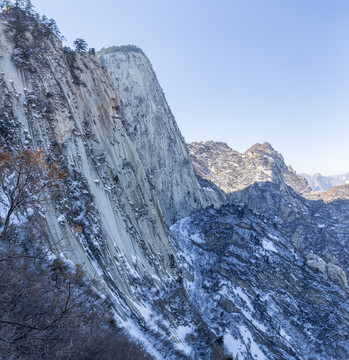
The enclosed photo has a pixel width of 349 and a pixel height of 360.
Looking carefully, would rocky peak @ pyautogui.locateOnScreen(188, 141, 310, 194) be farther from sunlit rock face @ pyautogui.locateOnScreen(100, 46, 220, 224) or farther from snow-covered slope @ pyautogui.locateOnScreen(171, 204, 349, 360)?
snow-covered slope @ pyautogui.locateOnScreen(171, 204, 349, 360)

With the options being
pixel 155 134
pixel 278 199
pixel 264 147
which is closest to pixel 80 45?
pixel 155 134

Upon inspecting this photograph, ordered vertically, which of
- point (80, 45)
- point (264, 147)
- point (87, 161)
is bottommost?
point (87, 161)

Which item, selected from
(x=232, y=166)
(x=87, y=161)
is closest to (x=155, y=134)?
(x=87, y=161)

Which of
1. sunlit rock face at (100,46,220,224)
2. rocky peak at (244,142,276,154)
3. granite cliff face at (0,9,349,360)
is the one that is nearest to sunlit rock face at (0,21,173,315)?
granite cliff face at (0,9,349,360)

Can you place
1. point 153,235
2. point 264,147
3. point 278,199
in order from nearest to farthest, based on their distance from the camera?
point 153,235, point 278,199, point 264,147

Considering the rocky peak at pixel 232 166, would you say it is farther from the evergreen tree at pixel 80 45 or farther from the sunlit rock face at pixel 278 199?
the evergreen tree at pixel 80 45

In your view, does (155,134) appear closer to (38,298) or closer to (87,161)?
(87,161)

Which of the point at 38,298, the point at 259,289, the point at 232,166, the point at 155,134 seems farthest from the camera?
the point at 232,166

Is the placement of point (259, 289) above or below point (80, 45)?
below

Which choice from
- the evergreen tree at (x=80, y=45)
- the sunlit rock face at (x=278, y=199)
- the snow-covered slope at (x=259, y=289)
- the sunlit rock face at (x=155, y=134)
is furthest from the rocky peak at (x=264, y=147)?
the evergreen tree at (x=80, y=45)

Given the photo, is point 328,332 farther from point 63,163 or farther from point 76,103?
point 76,103

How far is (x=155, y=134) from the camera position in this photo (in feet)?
234

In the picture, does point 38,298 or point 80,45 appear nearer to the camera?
point 38,298

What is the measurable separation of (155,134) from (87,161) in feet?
140
